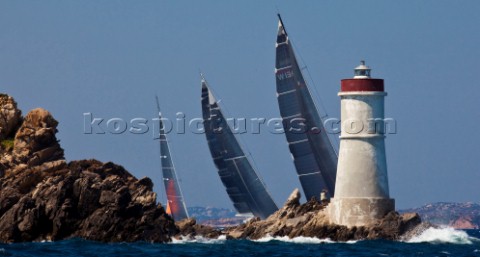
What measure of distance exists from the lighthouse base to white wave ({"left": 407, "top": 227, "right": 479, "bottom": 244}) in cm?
172

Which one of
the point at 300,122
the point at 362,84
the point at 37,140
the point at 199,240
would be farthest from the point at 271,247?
the point at 300,122

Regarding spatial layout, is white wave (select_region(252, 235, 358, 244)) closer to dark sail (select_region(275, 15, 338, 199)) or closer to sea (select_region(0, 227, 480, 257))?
sea (select_region(0, 227, 480, 257))

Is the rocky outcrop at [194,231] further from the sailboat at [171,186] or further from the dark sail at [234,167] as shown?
the sailboat at [171,186]

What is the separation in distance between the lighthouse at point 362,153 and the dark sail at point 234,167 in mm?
18551

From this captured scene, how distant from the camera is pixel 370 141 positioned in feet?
165

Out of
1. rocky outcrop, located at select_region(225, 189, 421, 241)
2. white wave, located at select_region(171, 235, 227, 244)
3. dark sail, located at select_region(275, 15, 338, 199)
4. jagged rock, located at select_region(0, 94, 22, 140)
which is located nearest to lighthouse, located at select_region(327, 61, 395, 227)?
rocky outcrop, located at select_region(225, 189, 421, 241)

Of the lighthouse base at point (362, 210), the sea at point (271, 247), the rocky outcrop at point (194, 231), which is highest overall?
the lighthouse base at point (362, 210)

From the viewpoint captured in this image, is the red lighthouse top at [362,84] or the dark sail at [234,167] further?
the dark sail at [234,167]

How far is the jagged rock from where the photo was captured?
2085 inches

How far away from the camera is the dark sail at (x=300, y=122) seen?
6359 cm

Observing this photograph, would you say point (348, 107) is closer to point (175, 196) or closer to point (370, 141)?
point (370, 141)

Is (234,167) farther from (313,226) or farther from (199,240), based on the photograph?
(313,226)

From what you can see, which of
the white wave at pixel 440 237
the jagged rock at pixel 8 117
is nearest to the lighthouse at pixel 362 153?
the white wave at pixel 440 237

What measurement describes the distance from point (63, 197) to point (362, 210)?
11.5 metres
